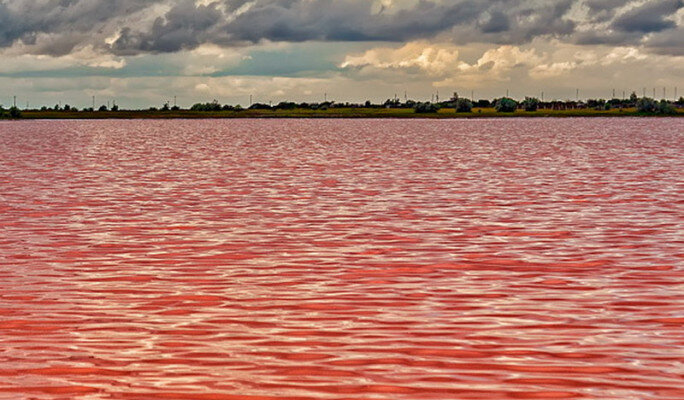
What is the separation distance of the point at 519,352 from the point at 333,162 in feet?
161

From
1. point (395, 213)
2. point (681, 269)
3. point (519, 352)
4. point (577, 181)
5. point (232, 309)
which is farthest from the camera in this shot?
point (577, 181)

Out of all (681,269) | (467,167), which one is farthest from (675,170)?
(681,269)

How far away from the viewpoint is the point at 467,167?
187ft

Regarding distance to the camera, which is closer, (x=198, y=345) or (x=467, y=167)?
(x=198, y=345)

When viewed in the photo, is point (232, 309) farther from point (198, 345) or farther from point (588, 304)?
point (588, 304)

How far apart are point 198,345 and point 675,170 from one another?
1769 inches

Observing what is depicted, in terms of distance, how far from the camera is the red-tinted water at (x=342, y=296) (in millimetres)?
12773

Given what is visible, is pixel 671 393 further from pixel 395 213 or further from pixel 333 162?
pixel 333 162

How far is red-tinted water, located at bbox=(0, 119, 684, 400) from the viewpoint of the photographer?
1277 cm

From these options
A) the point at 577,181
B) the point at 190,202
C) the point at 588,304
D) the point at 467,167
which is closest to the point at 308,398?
the point at 588,304

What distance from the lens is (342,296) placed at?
1798 cm

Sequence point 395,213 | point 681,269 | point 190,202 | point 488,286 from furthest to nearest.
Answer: point 190,202, point 395,213, point 681,269, point 488,286

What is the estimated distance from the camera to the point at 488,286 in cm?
1883

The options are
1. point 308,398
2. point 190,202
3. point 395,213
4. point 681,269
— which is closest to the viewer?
point 308,398
